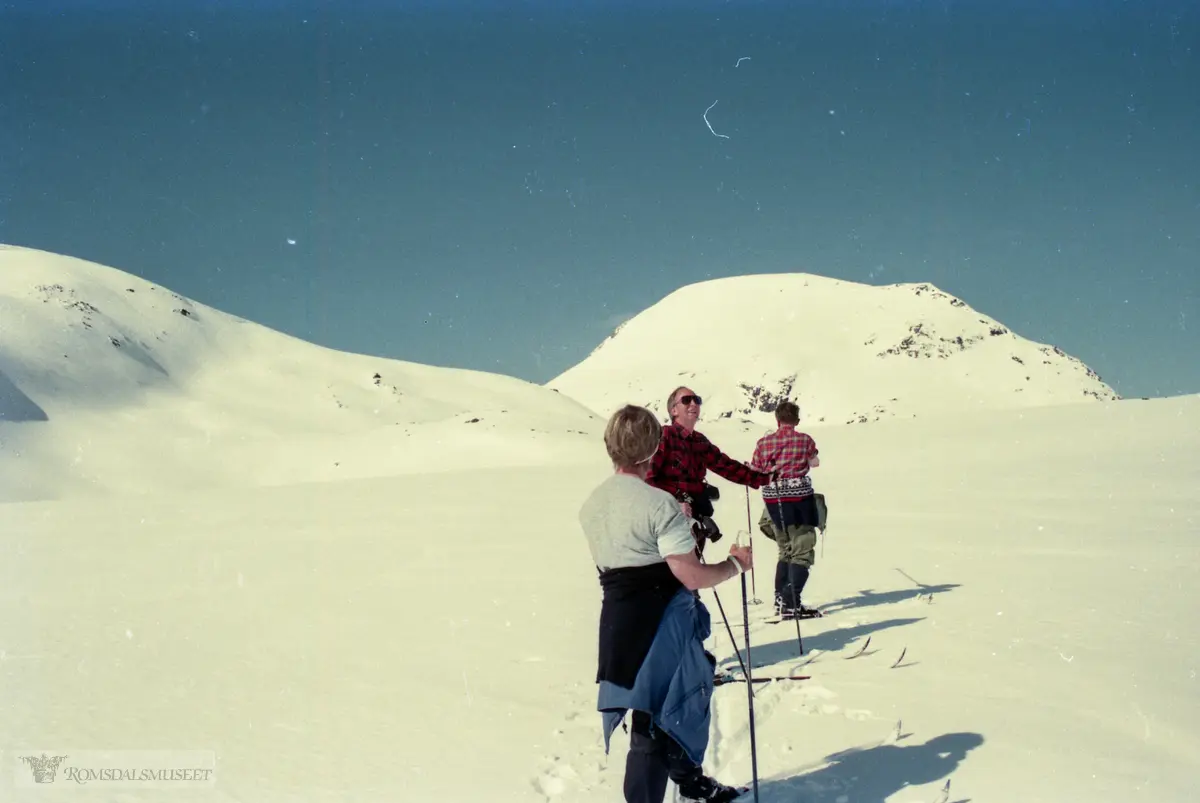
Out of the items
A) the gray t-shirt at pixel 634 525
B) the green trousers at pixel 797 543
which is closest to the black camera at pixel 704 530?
the gray t-shirt at pixel 634 525

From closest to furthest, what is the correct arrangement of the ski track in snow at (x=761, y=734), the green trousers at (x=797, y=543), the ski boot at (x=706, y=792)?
the ski boot at (x=706, y=792), the ski track in snow at (x=761, y=734), the green trousers at (x=797, y=543)

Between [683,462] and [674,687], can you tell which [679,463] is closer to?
[683,462]

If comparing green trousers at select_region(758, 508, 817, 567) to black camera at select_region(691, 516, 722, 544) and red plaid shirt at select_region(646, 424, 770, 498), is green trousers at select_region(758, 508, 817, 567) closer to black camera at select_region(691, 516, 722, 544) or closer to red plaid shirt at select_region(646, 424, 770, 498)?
red plaid shirt at select_region(646, 424, 770, 498)

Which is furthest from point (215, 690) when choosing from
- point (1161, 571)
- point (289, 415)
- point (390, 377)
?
point (390, 377)

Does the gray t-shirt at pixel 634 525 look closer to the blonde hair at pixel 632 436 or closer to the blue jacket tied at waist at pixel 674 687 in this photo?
the blonde hair at pixel 632 436

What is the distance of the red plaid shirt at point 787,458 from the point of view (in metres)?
8.27

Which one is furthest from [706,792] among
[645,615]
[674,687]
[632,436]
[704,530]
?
[704,530]

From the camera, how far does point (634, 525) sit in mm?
3877

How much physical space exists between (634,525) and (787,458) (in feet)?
15.2

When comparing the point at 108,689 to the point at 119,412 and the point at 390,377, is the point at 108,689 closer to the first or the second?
the point at 119,412

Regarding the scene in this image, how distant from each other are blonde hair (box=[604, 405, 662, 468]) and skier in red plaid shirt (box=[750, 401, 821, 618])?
437 centimetres

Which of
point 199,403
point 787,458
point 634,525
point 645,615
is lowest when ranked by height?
point 645,615

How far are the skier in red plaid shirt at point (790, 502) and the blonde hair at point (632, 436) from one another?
4.37 metres

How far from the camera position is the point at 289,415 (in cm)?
6475
